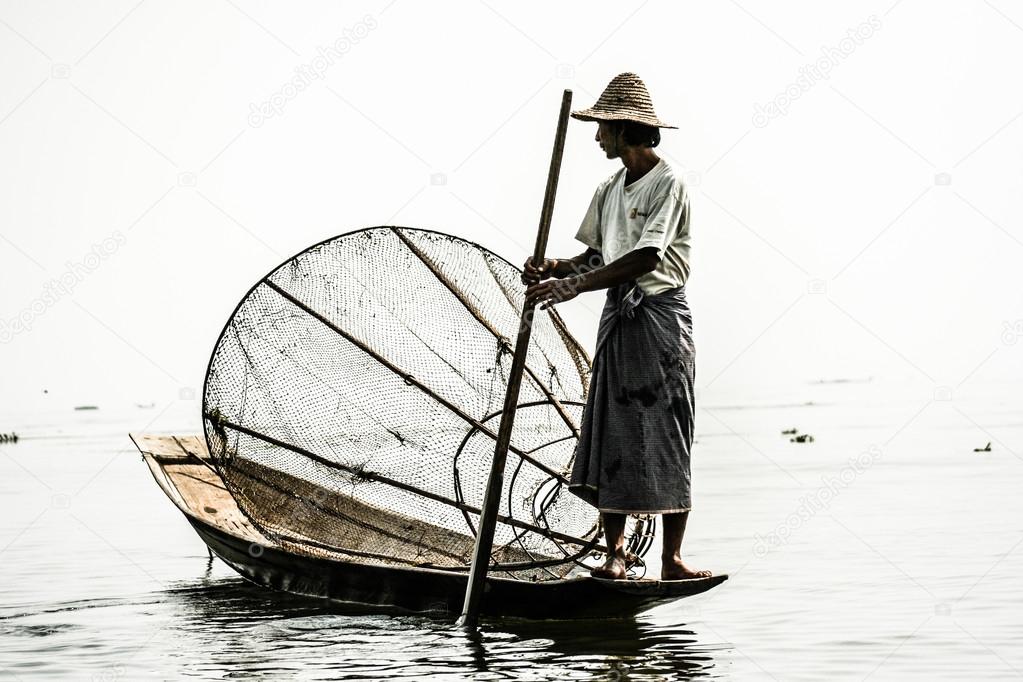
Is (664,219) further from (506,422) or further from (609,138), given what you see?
(506,422)

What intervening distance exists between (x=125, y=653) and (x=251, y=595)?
5.03 ft

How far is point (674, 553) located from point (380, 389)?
2.28m

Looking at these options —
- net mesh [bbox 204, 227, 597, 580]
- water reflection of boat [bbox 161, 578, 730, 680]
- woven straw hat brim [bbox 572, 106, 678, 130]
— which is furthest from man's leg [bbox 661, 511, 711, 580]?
woven straw hat brim [bbox 572, 106, 678, 130]

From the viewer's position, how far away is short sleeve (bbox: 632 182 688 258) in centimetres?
496

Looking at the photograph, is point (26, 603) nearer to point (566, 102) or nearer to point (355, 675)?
point (355, 675)

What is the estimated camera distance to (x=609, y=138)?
5.20m

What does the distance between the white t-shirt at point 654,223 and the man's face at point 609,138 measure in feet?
0.38

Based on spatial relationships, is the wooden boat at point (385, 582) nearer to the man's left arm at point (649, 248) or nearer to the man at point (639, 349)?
the man at point (639, 349)

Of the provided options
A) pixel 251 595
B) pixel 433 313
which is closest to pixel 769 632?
pixel 433 313

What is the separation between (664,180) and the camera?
506cm

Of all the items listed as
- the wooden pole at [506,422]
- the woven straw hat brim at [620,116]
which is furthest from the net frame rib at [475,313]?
the woven straw hat brim at [620,116]

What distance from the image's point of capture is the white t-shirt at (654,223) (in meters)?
4.99

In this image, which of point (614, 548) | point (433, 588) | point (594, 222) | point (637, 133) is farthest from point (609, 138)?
point (433, 588)

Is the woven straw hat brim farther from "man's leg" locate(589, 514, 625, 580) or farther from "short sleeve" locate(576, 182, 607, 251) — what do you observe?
"man's leg" locate(589, 514, 625, 580)
